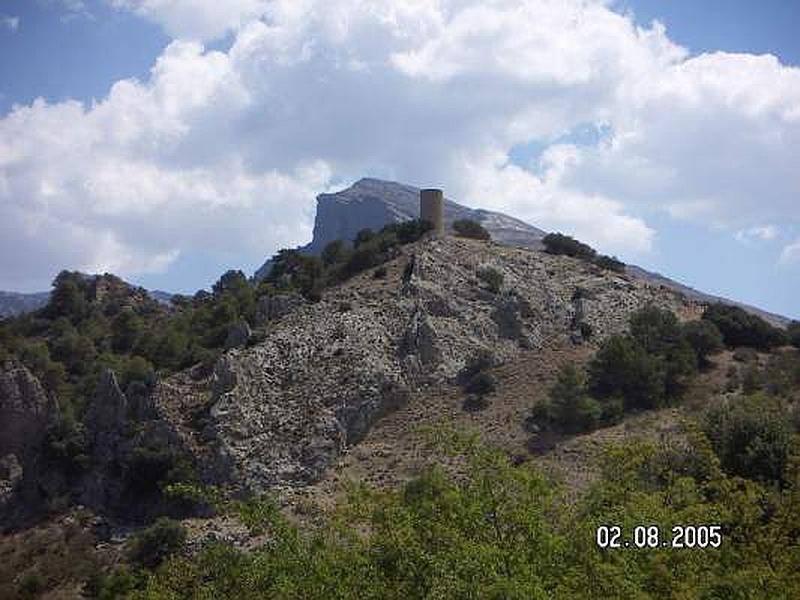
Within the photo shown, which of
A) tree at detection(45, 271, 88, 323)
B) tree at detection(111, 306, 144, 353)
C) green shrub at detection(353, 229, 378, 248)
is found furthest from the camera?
tree at detection(45, 271, 88, 323)

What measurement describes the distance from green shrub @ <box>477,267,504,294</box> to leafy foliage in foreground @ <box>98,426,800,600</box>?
28.3m

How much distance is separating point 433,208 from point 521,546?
39.3 metres

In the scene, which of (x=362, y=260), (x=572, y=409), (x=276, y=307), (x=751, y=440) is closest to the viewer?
(x=751, y=440)

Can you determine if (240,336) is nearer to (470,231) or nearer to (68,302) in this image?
(470,231)

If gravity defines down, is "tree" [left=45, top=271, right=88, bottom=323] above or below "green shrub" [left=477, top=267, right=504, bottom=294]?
below

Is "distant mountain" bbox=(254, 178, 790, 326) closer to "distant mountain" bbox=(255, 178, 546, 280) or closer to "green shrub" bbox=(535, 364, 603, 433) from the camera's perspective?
"distant mountain" bbox=(255, 178, 546, 280)

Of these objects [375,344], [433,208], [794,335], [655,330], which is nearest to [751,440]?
→ [655,330]

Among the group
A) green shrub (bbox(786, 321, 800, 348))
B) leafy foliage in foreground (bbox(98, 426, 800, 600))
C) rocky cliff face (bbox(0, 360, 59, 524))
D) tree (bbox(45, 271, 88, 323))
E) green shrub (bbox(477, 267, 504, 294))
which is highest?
green shrub (bbox(477, 267, 504, 294))

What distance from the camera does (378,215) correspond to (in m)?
132

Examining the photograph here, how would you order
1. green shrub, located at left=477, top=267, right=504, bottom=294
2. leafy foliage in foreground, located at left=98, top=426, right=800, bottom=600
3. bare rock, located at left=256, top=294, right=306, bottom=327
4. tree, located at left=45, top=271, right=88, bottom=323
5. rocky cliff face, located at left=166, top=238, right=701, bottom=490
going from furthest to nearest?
tree, located at left=45, top=271, right=88, bottom=323 < green shrub, located at left=477, top=267, right=504, bottom=294 < bare rock, located at left=256, top=294, right=306, bottom=327 < rocky cliff face, located at left=166, top=238, right=701, bottom=490 < leafy foliage in foreground, located at left=98, top=426, right=800, bottom=600

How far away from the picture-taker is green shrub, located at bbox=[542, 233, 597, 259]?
51.0 meters

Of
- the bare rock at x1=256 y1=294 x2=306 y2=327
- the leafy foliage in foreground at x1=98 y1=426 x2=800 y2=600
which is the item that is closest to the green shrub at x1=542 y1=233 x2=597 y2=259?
the bare rock at x1=256 y1=294 x2=306 y2=327

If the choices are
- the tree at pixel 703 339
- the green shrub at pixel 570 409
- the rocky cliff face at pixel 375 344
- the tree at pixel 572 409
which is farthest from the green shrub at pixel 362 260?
the tree at pixel 703 339

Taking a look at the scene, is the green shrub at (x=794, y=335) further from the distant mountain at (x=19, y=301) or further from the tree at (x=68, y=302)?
the distant mountain at (x=19, y=301)
